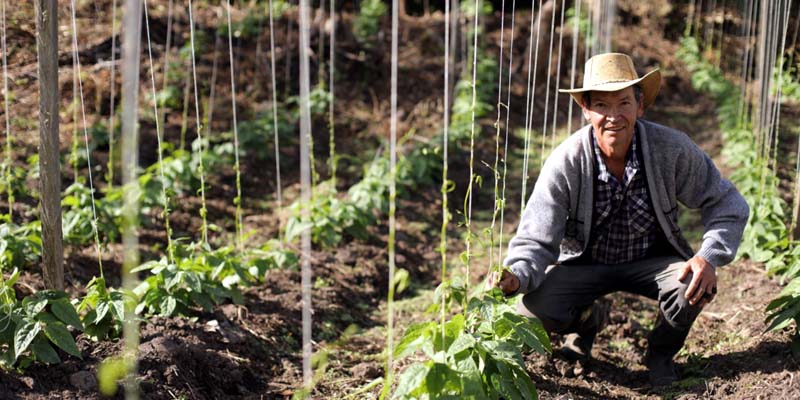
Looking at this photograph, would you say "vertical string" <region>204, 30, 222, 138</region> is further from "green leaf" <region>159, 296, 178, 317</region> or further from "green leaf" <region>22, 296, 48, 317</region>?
"green leaf" <region>22, 296, 48, 317</region>

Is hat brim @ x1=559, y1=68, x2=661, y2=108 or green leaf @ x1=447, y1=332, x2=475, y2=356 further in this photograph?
hat brim @ x1=559, y1=68, x2=661, y2=108

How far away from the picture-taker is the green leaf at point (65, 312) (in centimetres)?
268

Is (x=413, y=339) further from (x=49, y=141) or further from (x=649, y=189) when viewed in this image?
(x=49, y=141)

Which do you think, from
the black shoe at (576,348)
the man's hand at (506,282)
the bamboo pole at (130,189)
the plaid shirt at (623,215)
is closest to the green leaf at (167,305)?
the bamboo pole at (130,189)

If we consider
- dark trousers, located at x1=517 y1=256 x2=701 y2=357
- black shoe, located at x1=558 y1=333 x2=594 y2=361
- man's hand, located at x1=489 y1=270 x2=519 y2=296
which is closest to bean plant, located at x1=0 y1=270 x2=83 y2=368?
man's hand, located at x1=489 y1=270 x2=519 y2=296

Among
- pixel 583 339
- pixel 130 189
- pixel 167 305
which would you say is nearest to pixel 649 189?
pixel 583 339

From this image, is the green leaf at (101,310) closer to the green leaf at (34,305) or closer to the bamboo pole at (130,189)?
the bamboo pole at (130,189)

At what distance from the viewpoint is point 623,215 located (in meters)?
3.19

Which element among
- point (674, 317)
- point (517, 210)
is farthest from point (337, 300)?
point (517, 210)

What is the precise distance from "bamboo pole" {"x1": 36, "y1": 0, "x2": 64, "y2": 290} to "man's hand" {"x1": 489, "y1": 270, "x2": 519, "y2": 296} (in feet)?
5.36

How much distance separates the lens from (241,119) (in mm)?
7410

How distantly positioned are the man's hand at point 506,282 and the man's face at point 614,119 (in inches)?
26.0

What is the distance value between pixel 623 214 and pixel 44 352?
221 cm

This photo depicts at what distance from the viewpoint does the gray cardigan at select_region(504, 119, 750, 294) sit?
10.0 feet
